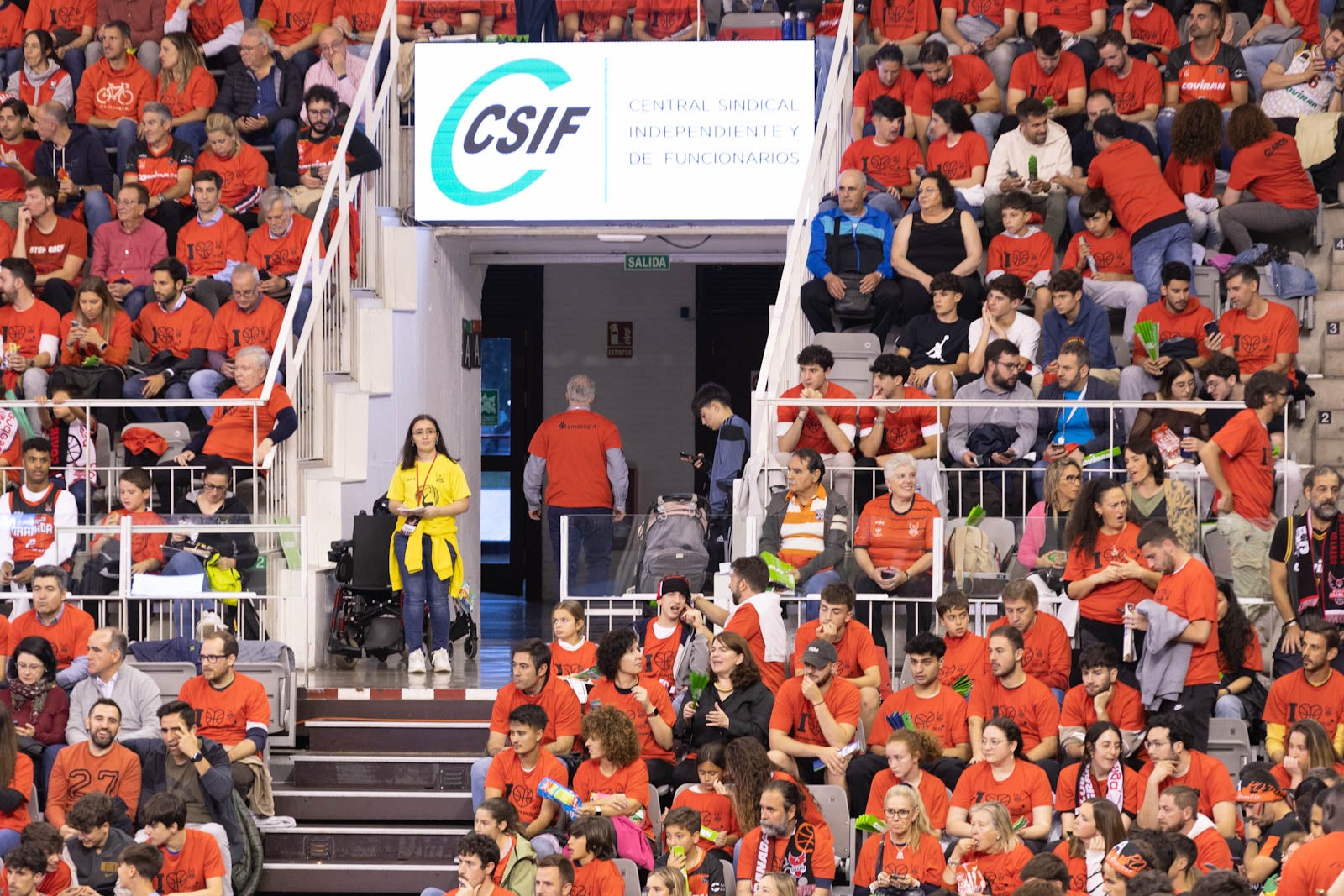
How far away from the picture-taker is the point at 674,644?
9.97 meters

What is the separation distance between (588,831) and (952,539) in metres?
2.69

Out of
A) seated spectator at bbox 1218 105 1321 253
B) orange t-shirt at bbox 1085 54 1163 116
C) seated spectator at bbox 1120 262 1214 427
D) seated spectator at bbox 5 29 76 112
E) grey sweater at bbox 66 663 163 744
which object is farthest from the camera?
seated spectator at bbox 5 29 76 112

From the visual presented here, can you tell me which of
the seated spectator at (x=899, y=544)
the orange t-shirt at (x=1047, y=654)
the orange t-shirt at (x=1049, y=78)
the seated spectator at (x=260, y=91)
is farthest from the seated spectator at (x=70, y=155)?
the orange t-shirt at (x=1047, y=654)

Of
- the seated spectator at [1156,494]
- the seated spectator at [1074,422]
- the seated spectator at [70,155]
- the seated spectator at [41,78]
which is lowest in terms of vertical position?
the seated spectator at [1156,494]

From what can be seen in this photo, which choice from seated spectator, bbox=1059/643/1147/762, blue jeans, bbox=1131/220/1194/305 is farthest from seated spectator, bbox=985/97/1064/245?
seated spectator, bbox=1059/643/1147/762

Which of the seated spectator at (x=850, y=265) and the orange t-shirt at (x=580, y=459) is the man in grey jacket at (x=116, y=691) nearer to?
the orange t-shirt at (x=580, y=459)

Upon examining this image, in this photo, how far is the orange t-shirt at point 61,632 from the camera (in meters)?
10.2

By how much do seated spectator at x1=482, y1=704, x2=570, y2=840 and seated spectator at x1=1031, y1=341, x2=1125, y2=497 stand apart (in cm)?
334

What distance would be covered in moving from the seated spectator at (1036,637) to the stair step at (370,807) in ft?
9.41

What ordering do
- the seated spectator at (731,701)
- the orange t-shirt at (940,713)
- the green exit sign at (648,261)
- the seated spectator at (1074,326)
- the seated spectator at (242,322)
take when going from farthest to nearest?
the green exit sign at (648,261), the seated spectator at (242,322), the seated spectator at (1074,326), the seated spectator at (731,701), the orange t-shirt at (940,713)

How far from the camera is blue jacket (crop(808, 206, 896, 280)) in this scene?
12.4 m

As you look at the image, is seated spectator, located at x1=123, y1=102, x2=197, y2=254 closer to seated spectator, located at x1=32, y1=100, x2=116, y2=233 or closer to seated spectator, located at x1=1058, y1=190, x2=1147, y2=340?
seated spectator, located at x1=32, y1=100, x2=116, y2=233

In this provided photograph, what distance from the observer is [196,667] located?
10438 millimetres

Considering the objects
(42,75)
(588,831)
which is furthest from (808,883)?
(42,75)
